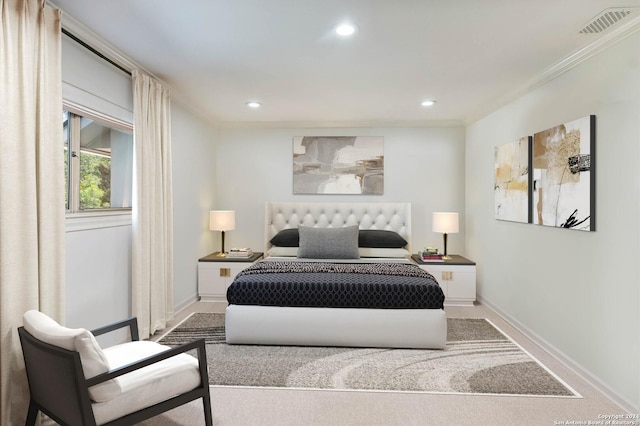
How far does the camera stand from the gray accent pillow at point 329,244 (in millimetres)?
4672

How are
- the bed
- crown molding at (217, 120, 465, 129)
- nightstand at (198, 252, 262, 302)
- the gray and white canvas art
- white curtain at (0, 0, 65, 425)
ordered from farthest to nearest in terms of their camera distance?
1. the gray and white canvas art
2. crown molding at (217, 120, 465, 129)
3. nightstand at (198, 252, 262, 302)
4. the bed
5. white curtain at (0, 0, 65, 425)

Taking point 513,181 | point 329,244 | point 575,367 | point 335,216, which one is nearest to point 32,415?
point 329,244

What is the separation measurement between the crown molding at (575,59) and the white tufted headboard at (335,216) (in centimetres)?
192

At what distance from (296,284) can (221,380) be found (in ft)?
3.34

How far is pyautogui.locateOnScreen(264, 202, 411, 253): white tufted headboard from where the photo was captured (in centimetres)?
545

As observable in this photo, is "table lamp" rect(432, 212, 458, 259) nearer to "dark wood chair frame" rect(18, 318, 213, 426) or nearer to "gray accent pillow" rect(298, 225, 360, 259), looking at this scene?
"gray accent pillow" rect(298, 225, 360, 259)

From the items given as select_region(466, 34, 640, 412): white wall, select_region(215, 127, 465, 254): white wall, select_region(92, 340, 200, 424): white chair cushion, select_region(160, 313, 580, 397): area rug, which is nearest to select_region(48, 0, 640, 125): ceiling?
select_region(466, 34, 640, 412): white wall

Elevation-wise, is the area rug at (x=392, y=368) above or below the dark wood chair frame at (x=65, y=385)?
below

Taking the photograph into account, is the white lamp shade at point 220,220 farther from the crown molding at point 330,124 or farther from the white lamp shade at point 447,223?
the white lamp shade at point 447,223

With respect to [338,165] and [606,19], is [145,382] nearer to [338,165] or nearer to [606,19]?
[606,19]

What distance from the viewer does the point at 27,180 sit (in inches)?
83.1

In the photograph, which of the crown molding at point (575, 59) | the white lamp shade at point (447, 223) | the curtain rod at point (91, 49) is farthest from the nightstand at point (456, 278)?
the curtain rod at point (91, 49)

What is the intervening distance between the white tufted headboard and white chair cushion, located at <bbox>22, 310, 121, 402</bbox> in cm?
366

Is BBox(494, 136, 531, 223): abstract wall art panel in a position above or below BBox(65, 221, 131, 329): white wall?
above
